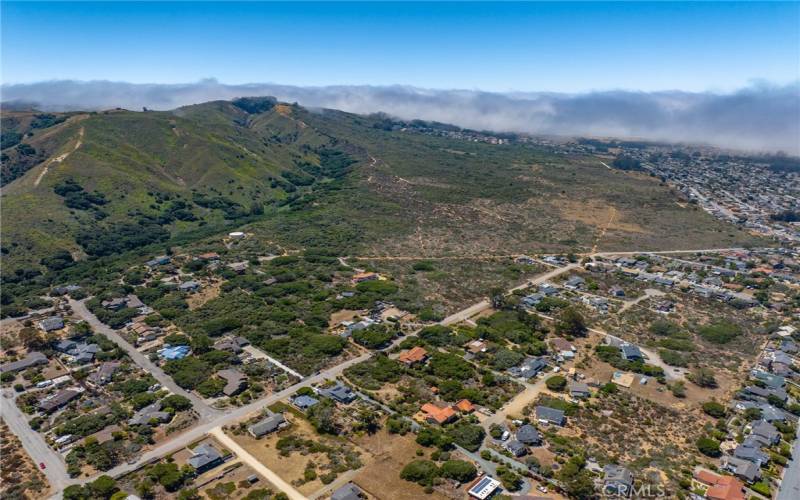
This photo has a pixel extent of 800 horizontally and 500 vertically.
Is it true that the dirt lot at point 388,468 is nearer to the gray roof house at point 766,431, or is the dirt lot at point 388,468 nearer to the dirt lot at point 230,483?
the dirt lot at point 230,483

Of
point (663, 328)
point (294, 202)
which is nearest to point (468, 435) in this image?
point (663, 328)


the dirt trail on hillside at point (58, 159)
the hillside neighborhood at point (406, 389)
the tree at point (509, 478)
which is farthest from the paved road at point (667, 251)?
the dirt trail on hillside at point (58, 159)

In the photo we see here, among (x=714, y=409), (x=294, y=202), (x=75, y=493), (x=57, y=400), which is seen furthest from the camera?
(x=294, y=202)

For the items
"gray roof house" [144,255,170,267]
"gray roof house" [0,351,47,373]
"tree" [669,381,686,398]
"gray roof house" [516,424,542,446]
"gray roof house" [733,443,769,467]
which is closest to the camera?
"gray roof house" [733,443,769,467]

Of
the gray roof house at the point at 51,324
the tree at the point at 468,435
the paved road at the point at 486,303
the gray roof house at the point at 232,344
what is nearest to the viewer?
the tree at the point at 468,435

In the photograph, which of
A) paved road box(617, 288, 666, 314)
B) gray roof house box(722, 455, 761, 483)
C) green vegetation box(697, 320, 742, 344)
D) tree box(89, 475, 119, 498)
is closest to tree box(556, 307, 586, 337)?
paved road box(617, 288, 666, 314)

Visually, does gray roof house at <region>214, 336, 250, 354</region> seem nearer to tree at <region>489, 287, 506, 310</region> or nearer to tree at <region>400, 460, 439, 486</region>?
tree at <region>400, 460, 439, 486</region>

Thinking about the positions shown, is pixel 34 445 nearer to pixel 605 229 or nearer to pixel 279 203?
pixel 279 203
